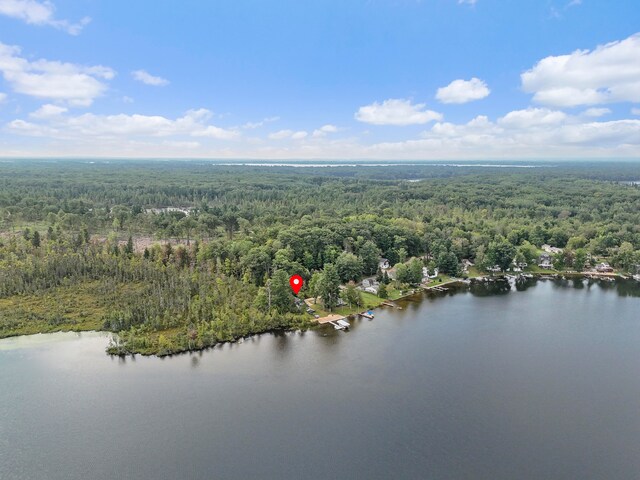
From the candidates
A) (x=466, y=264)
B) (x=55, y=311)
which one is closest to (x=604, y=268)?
(x=466, y=264)

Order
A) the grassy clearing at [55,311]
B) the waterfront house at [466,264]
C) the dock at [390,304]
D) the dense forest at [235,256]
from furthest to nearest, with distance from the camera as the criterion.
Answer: the waterfront house at [466,264], the dock at [390,304], the dense forest at [235,256], the grassy clearing at [55,311]

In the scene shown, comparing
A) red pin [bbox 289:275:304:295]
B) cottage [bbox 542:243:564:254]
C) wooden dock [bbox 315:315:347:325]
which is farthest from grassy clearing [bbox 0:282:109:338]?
cottage [bbox 542:243:564:254]

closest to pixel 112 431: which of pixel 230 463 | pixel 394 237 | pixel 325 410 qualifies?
pixel 230 463

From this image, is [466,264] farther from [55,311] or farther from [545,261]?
[55,311]

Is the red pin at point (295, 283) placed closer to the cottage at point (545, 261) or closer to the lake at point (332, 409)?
the lake at point (332, 409)

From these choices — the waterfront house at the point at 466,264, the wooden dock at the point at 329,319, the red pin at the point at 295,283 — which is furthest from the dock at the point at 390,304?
the waterfront house at the point at 466,264

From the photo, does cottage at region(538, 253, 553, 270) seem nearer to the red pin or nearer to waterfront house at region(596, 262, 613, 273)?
waterfront house at region(596, 262, 613, 273)

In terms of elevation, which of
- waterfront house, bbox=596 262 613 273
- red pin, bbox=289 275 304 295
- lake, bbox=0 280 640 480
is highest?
red pin, bbox=289 275 304 295

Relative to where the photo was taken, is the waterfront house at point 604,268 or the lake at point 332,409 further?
the waterfront house at point 604,268
